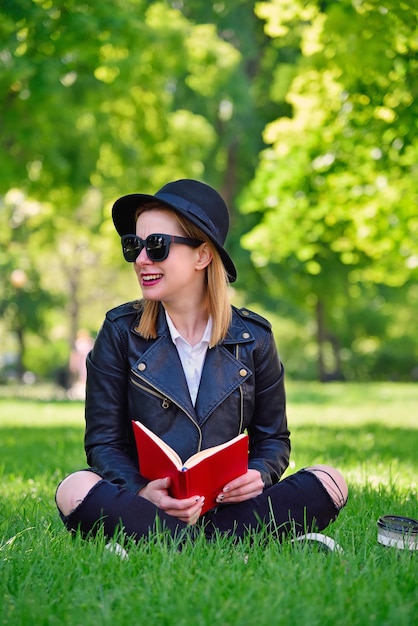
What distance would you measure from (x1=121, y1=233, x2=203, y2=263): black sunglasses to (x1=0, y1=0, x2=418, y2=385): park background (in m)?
3.91

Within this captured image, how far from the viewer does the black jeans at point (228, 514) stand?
335 centimetres

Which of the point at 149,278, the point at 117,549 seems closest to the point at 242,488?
the point at 117,549

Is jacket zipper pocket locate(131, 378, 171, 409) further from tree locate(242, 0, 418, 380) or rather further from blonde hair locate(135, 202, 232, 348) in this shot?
tree locate(242, 0, 418, 380)

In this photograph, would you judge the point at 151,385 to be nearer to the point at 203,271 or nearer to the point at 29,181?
the point at 203,271

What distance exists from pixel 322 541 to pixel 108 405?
109cm

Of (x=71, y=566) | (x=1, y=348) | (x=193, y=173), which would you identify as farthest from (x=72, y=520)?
(x=1, y=348)

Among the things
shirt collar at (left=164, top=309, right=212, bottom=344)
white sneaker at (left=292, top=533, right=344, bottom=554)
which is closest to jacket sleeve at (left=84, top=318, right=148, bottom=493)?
shirt collar at (left=164, top=309, right=212, bottom=344)

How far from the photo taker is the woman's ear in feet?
12.5

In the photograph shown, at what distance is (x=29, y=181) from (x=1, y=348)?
46373mm

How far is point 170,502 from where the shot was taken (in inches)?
129

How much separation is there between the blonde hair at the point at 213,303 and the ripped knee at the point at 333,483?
0.73 meters

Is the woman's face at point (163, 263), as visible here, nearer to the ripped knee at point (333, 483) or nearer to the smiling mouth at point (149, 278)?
the smiling mouth at point (149, 278)

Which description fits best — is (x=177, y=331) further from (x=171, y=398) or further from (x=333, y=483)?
(x=333, y=483)

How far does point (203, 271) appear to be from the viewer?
392 cm
